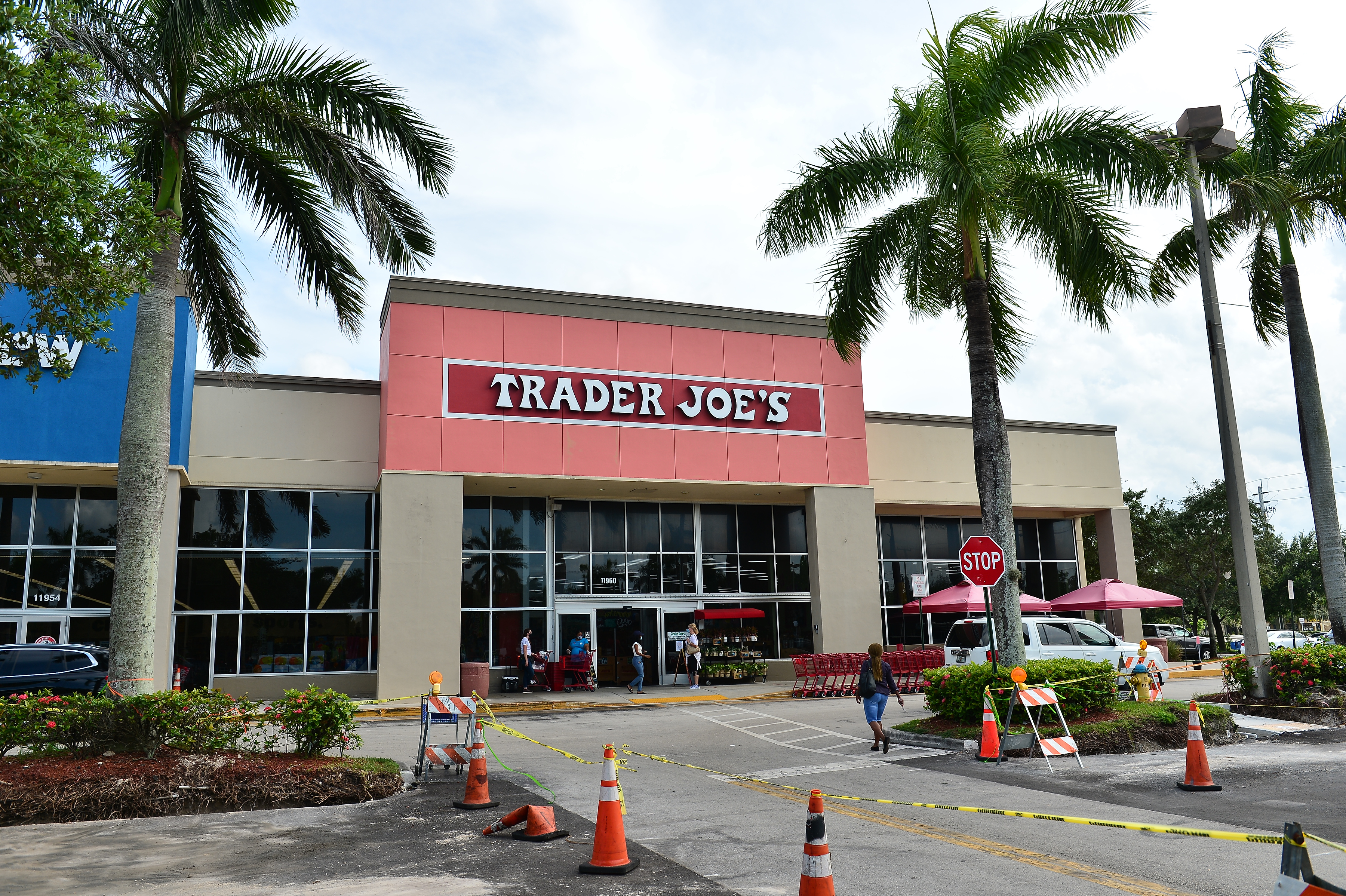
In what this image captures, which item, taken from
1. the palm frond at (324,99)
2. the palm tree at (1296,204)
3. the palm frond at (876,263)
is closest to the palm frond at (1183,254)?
the palm tree at (1296,204)

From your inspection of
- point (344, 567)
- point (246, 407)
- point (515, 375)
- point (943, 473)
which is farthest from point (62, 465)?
point (943, 473)

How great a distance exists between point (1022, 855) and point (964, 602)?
18.2 m

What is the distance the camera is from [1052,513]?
32.9 meters

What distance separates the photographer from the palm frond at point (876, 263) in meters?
16.8

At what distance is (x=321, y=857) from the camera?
25.6 feet

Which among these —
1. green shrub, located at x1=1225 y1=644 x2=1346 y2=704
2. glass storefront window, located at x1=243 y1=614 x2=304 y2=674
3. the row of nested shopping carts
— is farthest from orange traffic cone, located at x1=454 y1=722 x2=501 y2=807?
glass storefront window, located at x1=243 y1=614 x2=304 y2=674

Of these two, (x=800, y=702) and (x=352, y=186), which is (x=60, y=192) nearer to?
(x=352, y=186)

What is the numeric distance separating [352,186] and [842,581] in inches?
706

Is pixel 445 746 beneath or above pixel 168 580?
beneath

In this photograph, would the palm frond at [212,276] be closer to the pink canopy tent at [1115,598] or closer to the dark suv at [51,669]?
the dark suv at [51,669]

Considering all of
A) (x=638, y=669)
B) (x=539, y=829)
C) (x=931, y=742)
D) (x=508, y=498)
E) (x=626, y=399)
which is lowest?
(x=931, y=742)

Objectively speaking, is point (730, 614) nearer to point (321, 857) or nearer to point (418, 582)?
point (418, 582)

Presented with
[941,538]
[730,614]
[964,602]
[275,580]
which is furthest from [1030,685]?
[275,580]

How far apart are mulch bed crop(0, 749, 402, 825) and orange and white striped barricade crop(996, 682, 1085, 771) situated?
7748 millimetres
